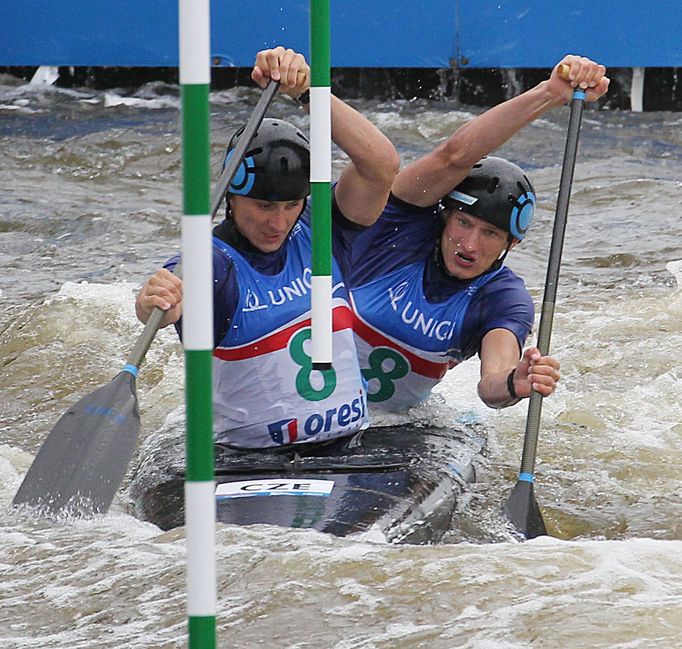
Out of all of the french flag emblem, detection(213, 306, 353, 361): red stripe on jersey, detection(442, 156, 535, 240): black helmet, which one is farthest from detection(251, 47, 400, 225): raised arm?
the french flag emblem

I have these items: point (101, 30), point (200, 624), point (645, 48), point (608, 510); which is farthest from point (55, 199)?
point (200, 624)

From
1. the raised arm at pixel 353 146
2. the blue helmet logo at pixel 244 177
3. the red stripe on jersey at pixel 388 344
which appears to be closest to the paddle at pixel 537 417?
the red stripe on jersey at pixel 388 344

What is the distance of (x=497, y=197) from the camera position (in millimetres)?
4152

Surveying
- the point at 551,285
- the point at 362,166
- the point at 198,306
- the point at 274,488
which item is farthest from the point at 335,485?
the point at 198,306

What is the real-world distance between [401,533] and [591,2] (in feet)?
27.5

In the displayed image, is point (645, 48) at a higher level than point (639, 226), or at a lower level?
higher

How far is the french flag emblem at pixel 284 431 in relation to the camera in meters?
3.77

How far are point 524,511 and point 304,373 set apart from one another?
2.61ft

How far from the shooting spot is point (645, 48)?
36.3ft

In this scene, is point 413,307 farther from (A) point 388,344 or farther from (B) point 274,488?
(B) point 274,488

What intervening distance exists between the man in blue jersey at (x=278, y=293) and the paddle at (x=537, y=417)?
54cm

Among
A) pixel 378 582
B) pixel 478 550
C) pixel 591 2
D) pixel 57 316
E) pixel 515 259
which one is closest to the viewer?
pixel 378 582

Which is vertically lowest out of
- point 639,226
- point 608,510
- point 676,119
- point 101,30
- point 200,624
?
point 608,510

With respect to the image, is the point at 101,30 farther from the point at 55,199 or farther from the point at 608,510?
the point at 608,510
